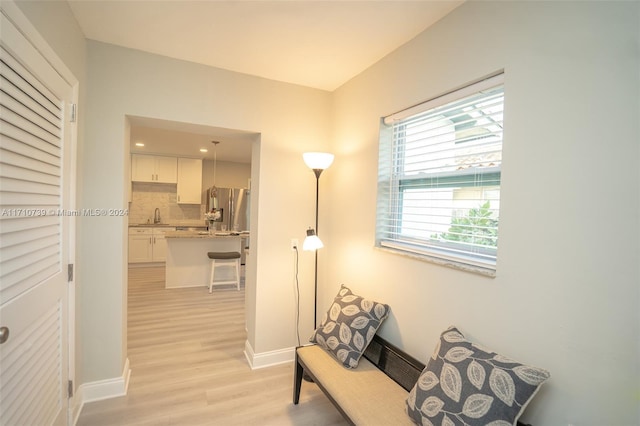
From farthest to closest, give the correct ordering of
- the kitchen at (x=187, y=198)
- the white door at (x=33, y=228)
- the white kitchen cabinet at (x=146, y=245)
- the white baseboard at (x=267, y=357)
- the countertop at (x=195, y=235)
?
the white kitchen cabinet at (x=146, y=245) < the kitchen at (x=187, y=198) < the countertop at (x=195, y=235) < the white baseboard at (x=267, y=357) < the white door at (x=33, y=228)

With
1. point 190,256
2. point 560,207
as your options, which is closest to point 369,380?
point 560,207

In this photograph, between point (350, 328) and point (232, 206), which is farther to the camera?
point (232, 206)

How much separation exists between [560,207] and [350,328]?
4.58ft

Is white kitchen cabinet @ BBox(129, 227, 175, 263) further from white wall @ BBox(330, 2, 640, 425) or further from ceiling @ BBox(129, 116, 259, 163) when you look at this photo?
white wall @ BBox(330, 2, 640, 425)

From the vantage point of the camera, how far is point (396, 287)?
2096 millimetres

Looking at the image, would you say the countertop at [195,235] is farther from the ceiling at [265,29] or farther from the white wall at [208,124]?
the ceiling at [265,29]

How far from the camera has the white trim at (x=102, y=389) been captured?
2.17m

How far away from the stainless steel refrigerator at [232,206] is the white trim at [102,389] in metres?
4.90

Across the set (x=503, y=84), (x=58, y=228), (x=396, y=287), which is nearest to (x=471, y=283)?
(x=396, y=287)

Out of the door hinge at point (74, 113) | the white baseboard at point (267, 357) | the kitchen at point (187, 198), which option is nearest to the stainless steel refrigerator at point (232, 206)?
the kitchen at point (187, 198)

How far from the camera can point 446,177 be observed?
1854 mm

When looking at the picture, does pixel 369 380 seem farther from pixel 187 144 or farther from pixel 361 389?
pixel 187 144

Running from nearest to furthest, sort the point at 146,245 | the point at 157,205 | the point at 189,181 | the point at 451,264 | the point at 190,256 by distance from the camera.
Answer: the point at 451,264 → the point at 190,256 → the point at 146,245 → the point at 189,181 → the point at 157,205

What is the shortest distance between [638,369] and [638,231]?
17.9 inches
